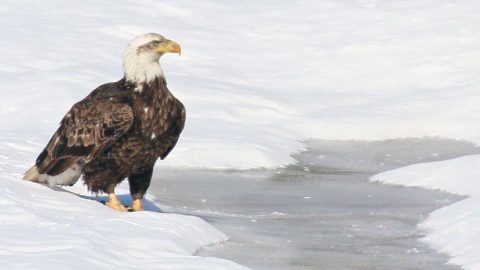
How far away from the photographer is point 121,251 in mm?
9234

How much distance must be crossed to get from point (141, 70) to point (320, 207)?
2.16 m

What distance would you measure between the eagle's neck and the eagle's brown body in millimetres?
37

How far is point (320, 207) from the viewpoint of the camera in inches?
496

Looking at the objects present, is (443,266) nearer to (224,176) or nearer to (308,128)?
(224,176)

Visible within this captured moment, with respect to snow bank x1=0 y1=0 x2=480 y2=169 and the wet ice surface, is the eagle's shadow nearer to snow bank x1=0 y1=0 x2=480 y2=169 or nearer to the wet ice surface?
the wet ice surface

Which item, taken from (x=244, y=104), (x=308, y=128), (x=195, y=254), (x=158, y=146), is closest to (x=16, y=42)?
(x=244, y=104)

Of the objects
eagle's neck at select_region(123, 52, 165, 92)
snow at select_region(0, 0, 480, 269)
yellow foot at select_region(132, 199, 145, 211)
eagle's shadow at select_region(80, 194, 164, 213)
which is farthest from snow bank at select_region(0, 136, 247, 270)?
eagle's neck at select_region(123, 52, 165, 92)

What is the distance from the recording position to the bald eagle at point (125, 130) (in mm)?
11430

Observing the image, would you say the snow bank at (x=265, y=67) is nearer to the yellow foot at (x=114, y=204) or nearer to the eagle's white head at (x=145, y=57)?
the yellow foot at (x=114, y=204)

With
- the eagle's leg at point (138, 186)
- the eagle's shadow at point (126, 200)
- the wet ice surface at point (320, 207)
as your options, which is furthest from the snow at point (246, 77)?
the eagle's shadow at point (126, 200)

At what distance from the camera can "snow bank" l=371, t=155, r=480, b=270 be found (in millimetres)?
10055

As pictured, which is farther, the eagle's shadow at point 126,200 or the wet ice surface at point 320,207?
the eagle's shadow at point 126,200

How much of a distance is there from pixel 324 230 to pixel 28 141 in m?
4.80

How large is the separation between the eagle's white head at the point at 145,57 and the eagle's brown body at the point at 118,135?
7 cm
